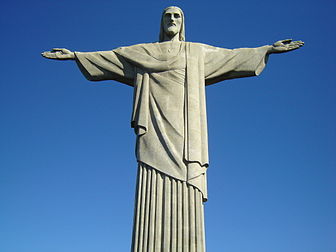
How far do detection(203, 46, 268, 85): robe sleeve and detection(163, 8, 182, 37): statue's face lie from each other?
1.32 meters

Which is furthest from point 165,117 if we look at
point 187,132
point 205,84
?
point 205,84

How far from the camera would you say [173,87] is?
13789mm

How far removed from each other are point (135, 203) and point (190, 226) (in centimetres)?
165

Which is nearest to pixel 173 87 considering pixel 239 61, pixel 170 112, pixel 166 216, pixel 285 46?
pixel 170 112

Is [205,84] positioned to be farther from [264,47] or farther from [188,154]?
[188,154]

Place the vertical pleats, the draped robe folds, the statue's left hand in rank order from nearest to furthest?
the vertical pleats, the draped robe folds, the statue's left hand

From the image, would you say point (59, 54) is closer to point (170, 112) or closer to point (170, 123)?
point (170, 112)

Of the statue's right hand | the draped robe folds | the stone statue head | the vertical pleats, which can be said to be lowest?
the vertical pleats

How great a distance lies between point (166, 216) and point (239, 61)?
559cm

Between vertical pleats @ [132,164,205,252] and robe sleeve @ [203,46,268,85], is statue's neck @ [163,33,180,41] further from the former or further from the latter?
vertical pleats @ [132,164,205,252]

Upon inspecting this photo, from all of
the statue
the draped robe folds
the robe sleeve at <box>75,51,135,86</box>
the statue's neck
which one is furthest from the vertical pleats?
the statue's neck

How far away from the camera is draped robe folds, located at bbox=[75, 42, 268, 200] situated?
12805 millimetres

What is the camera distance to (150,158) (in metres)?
12.9

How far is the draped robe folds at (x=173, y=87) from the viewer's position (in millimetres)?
12805
